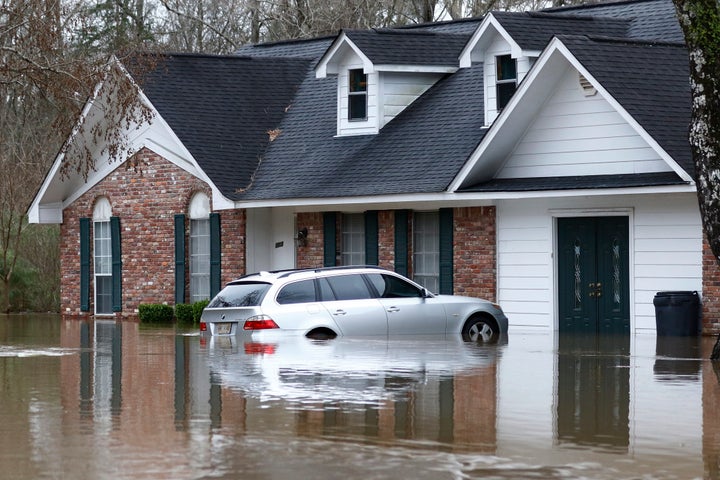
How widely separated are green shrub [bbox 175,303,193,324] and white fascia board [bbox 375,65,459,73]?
6727 millimetres

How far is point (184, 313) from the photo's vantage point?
33.7 m

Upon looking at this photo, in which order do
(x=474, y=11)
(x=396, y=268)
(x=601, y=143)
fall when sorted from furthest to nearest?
1. (x=474, y=11)
2. (x=396, y=268)
3. (x=601, y=143)

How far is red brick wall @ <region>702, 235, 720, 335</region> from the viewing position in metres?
25.7

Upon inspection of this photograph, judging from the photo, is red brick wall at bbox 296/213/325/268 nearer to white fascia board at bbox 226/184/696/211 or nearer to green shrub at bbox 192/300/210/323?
white fascia board at bbox 226/184/696/211

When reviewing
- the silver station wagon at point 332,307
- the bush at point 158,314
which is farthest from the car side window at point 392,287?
the bush at point 158,314

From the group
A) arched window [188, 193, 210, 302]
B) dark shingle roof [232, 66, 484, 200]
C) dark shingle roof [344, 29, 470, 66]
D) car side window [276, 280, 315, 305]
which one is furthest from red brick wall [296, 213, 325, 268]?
car side window [276, 280, 315, 305]

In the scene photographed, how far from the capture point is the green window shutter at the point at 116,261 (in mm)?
35906

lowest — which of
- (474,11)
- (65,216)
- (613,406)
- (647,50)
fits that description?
(613,406)

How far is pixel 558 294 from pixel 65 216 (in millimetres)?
14051

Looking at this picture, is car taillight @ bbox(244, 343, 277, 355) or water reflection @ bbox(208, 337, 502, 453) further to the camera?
car taillight @ bbox(244, 343, 277, 355)

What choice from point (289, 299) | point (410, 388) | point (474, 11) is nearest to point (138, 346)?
point (289, 299)

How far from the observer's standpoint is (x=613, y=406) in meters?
15.2

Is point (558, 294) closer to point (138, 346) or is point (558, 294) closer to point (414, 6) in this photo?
point (138, 346)

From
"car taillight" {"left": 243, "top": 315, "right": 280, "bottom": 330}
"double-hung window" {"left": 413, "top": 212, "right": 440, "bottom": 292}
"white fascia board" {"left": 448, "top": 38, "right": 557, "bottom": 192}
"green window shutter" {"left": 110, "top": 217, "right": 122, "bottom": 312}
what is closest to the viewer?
"car taillight" {"left": 243, "top": 315, "right": 280, "bottom": 330}
